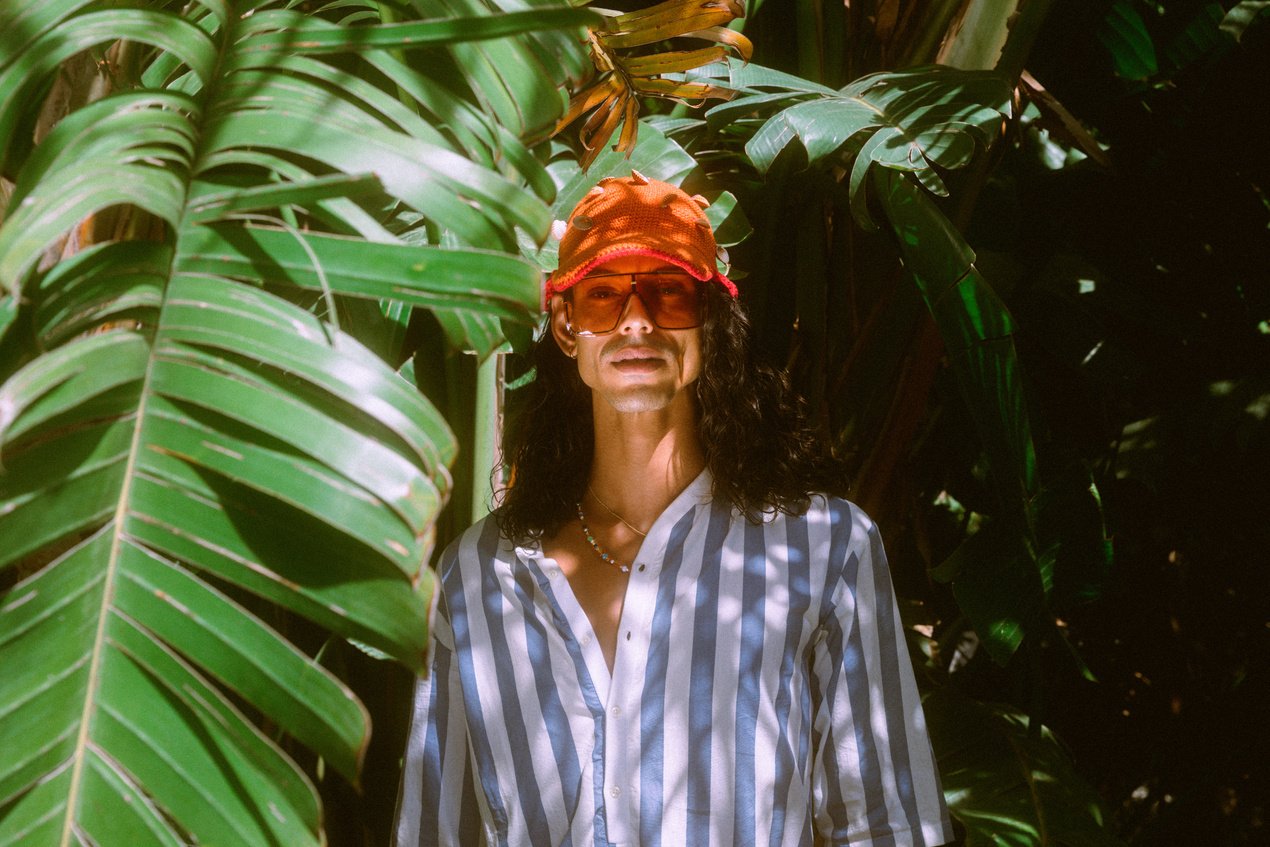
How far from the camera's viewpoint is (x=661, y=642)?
1112mm

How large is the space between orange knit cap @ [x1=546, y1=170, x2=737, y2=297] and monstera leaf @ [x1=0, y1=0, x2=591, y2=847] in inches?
15.3

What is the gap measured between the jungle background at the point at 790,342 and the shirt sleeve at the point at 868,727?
0.80ft

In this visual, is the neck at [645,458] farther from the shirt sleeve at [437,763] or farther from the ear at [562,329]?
the shirt sleeve at [437,763]

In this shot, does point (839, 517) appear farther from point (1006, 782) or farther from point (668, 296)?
point (1006, 782)

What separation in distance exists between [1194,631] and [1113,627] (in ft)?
0.44

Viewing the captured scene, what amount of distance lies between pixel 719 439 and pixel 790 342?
388 millimetres

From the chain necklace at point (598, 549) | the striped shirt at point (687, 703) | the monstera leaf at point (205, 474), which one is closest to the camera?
the monstera leaf at point (205, 474)

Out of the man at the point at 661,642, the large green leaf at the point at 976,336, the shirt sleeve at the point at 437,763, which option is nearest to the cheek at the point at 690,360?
the man at the point at 661,642

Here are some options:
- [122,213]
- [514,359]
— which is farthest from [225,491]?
[514,359]

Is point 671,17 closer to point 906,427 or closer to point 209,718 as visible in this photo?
point 906,427

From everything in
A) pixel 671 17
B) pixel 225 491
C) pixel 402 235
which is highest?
pixel 671 17

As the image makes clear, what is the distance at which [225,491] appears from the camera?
0.67 m

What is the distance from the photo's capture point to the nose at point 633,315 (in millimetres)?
1126

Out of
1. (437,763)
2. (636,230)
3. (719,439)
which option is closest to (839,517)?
(719,439)
